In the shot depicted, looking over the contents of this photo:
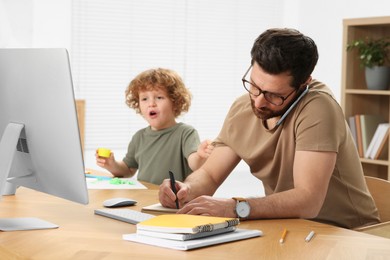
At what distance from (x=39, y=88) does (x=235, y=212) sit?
0.67m

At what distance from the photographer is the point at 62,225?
194 cm

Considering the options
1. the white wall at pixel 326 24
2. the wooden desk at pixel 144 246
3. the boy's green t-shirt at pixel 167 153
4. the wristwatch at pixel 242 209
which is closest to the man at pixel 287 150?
the wristwatch at pixel 242 209

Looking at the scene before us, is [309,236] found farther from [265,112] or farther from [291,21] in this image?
[291,21]

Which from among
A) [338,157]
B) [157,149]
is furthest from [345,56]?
[338,157]

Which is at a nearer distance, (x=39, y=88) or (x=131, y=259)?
(x=131, y=259)

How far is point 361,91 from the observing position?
14.1 ft

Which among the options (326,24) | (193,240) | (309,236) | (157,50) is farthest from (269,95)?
(326,24)

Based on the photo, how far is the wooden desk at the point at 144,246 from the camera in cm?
162

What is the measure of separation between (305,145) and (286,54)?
0.99ft

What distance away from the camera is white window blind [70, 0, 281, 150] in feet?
15.7

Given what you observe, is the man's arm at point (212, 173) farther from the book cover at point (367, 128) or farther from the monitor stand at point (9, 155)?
the book cover at point (367, 128)

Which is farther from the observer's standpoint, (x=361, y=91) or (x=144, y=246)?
(x=361, y=91)

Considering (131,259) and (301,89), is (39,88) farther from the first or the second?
(301,89)

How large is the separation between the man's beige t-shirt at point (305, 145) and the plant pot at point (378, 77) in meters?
1.99
